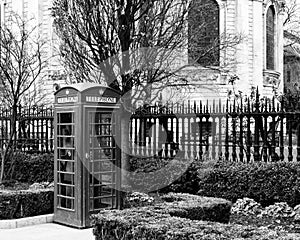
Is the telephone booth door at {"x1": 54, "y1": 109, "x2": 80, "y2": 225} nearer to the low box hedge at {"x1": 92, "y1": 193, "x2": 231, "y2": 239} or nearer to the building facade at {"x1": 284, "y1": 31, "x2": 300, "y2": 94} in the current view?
the low box hedge at {"x1": 92, "y1": 193, "x2": 231, "y2": 239}

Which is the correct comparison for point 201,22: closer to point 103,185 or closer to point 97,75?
point 97,75

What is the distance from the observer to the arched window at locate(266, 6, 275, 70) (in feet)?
138

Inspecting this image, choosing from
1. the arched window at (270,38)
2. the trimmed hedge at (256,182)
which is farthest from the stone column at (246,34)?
the trimmed hedge at (256,182)

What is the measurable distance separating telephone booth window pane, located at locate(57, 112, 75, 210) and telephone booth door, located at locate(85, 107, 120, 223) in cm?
36

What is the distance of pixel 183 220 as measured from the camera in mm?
7125

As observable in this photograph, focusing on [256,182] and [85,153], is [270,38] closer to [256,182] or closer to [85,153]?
[256,182]

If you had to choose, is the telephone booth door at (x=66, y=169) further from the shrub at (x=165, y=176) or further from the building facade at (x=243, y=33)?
the building facade at (x=243, y=33)

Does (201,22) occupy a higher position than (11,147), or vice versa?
(201,22)

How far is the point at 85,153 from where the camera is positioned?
31.7 ft

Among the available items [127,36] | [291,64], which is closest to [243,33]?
[127,36]

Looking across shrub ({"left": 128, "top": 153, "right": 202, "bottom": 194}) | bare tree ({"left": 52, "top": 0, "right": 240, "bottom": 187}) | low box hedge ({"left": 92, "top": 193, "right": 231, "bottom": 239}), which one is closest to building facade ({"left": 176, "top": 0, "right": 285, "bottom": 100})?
bare tree ({"left": 52, "top": 0, "right": 240, "bottom": 187})

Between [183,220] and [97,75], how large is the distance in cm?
691

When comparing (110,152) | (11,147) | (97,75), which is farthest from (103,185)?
(11,147)

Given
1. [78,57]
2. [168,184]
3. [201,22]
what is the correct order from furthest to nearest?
[201,22] → [78,57] → [168,184]
